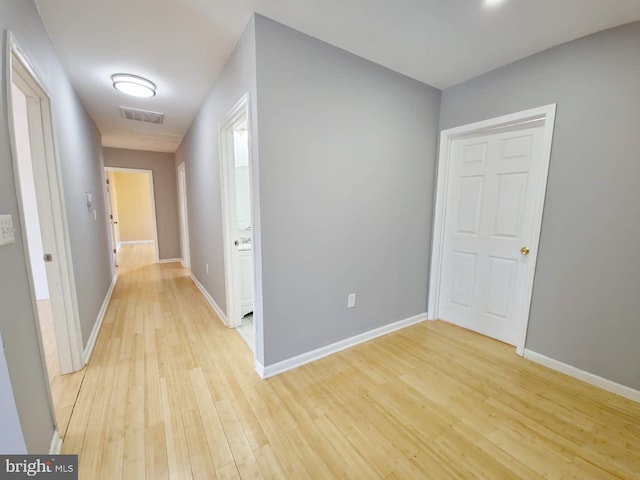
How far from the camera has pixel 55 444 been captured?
1342 millimetres

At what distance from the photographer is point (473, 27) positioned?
1.78 meters

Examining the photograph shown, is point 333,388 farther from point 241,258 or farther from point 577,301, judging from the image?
point 577,301

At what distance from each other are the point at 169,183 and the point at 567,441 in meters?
6.87

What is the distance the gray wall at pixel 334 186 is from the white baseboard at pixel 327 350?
5 cm

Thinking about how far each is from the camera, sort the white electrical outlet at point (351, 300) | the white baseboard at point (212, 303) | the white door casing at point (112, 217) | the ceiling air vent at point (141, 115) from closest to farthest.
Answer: the white electrical outlet at point (351, 300)
the white baseboard at point (212, 303)
the ceiling air vent at point (141, 115)
the white door casing at point (112, 217)

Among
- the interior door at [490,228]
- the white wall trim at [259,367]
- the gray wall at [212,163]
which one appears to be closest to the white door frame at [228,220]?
the gray wall at [212,163]

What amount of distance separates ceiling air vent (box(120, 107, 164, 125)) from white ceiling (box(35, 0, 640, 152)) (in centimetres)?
78

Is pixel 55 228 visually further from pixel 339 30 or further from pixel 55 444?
pixel 339 30

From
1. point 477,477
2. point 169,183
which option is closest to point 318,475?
point 477,477

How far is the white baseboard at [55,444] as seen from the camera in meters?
1.31

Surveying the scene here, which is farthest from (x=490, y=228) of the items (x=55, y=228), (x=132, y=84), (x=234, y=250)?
(x=132, y=84)

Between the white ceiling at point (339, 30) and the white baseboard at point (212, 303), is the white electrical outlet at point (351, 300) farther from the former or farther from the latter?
the white ceiling at point (339, 30)

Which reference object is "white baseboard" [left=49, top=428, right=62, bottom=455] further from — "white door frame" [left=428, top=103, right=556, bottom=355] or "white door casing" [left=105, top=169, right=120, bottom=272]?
"white door casing" [left=105, top=169, right=120, bottom=272]

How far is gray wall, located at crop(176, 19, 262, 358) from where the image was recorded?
186cm
